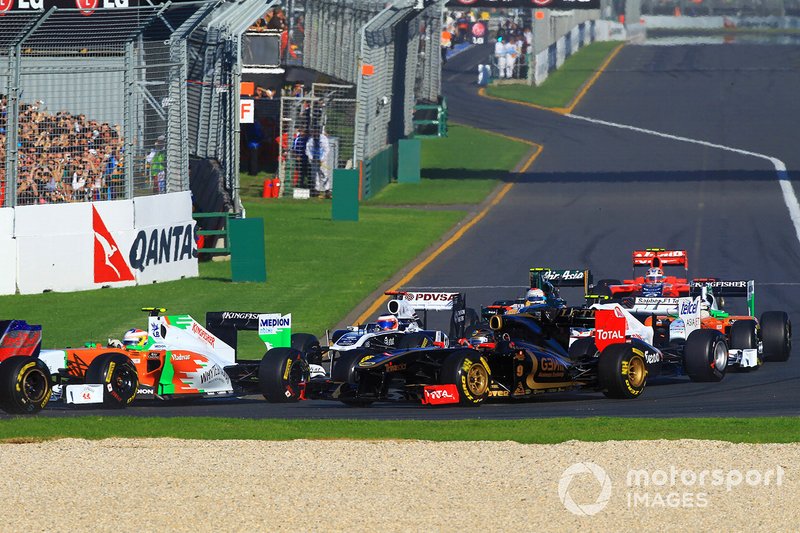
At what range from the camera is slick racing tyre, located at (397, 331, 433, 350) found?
59.4 feet

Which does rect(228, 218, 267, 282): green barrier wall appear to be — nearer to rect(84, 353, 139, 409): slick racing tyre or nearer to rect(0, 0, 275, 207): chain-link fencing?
rect(0, 0, 275, 207): chain-link fencing

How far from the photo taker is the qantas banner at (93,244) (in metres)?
26.2

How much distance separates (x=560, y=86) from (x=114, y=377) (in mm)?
60573

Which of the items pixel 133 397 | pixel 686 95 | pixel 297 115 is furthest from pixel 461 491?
pixel 686 95

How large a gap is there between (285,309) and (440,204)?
1722cm

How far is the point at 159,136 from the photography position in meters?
29.1

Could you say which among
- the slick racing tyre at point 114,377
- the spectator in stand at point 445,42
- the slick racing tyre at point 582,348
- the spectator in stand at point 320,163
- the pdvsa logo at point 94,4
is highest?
the spectator in stand at point 445,42

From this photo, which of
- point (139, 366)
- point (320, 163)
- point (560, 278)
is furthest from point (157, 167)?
point (320, 163)

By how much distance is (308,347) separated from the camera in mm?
18859

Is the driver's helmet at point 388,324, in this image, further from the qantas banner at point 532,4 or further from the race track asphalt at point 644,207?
the qantas banner at point 532,4

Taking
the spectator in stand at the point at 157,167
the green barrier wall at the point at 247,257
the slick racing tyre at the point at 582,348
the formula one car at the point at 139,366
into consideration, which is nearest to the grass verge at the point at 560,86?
the spectator in stand at the point at 157,167

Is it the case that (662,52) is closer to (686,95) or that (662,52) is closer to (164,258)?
(686,95)

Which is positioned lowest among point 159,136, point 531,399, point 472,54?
point 531,399

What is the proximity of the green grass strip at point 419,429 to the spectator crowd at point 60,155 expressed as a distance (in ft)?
36.9
